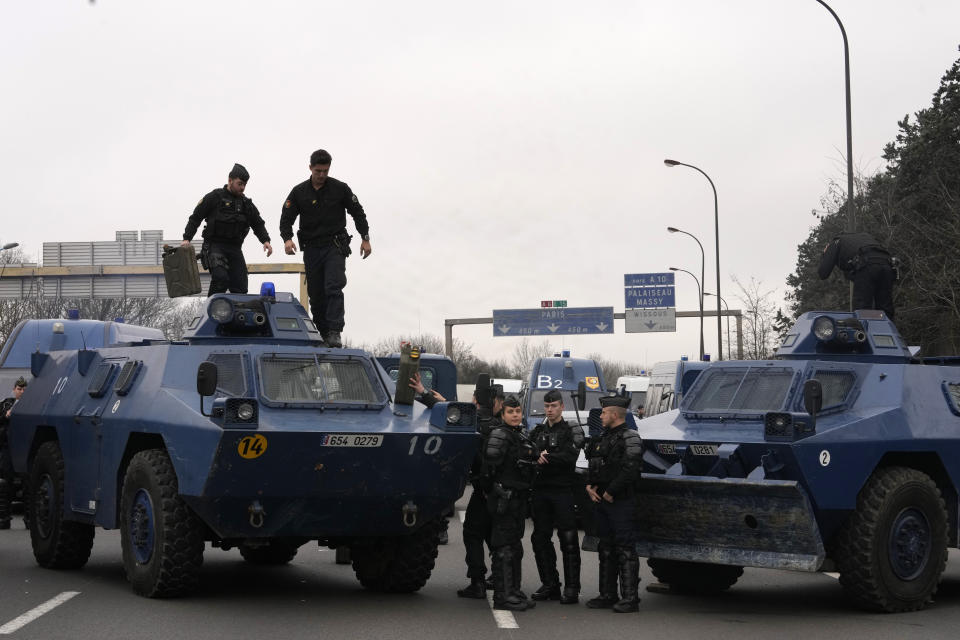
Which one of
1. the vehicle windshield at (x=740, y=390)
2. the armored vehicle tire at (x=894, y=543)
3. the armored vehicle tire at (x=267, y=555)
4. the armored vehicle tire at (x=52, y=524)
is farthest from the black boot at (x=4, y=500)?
the armored vehicle tire at (x=894, y=543)

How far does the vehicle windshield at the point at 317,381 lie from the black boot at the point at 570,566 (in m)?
1.94

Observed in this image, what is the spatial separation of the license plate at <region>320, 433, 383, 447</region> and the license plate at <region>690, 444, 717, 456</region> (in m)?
2.62

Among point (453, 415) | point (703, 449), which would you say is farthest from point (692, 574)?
point (453, 415)

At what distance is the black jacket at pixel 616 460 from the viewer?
37.8 feet

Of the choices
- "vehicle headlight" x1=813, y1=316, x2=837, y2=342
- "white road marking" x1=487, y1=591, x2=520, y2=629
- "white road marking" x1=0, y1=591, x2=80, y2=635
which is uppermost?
"vehicle headlight" x1=813, y1=316, x2=837, y2=342

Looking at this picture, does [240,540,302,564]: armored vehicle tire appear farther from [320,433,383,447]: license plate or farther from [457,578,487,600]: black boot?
[320,433,383,447]: license plate

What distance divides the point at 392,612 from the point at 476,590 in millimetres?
1231

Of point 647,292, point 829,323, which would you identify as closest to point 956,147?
point 647,292

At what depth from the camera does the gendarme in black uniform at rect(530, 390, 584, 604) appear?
39.3 feet

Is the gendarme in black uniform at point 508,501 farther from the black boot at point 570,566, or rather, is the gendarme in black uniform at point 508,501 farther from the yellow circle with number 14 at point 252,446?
the yellow circle with number 14 at point 252,446

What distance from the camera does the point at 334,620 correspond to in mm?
10961

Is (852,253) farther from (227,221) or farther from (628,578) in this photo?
(227,221)

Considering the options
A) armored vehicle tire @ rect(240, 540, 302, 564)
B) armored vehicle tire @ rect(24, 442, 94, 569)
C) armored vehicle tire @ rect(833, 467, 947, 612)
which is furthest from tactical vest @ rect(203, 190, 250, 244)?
armored vehicle tire @ rect(833, 467, 947, 612)

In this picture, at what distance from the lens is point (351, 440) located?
11453 millimetres
